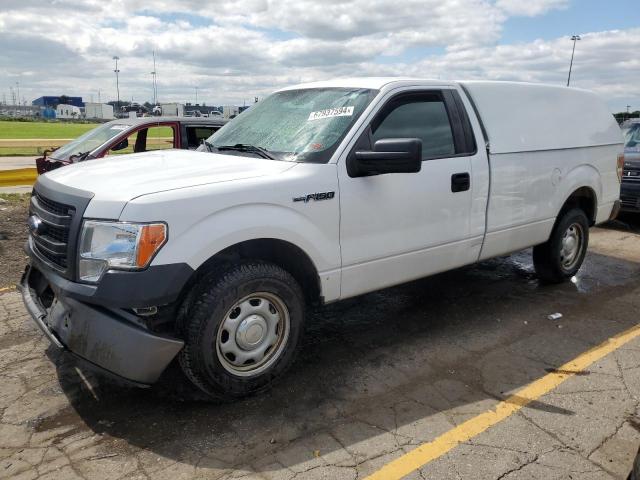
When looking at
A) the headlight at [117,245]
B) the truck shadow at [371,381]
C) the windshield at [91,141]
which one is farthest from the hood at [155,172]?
the windshield at [91,141]

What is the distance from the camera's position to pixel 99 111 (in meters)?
85.6

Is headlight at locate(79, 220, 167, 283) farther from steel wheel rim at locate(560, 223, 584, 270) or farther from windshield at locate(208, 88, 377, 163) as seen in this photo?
steel wheel rim at locate(560, 223, 584, 270)

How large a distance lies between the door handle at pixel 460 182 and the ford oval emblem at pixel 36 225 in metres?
2.86

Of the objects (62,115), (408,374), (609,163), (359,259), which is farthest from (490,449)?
(62,115)

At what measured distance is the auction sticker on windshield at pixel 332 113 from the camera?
152 inches

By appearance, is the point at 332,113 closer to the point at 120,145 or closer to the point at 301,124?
the point at 301,124

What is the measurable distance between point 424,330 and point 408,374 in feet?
2.80

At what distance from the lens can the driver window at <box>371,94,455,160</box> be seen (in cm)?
398

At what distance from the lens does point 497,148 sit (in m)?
4.63

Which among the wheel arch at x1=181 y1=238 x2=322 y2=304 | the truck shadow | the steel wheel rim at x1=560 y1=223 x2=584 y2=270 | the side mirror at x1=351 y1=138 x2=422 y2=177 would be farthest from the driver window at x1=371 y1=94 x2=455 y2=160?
the steel wheel rim at x1=560 y1=223 x2=584 y2=270

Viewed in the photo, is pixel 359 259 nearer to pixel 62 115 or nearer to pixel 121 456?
pixel 121 456

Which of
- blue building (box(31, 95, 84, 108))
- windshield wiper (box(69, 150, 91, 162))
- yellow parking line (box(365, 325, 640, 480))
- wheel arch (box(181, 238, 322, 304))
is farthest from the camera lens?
blue building (box(31, 95, 84, 108))

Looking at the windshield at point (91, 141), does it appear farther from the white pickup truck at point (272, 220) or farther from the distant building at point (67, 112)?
the distant building at point (67, 112)

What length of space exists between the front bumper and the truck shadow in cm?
42
